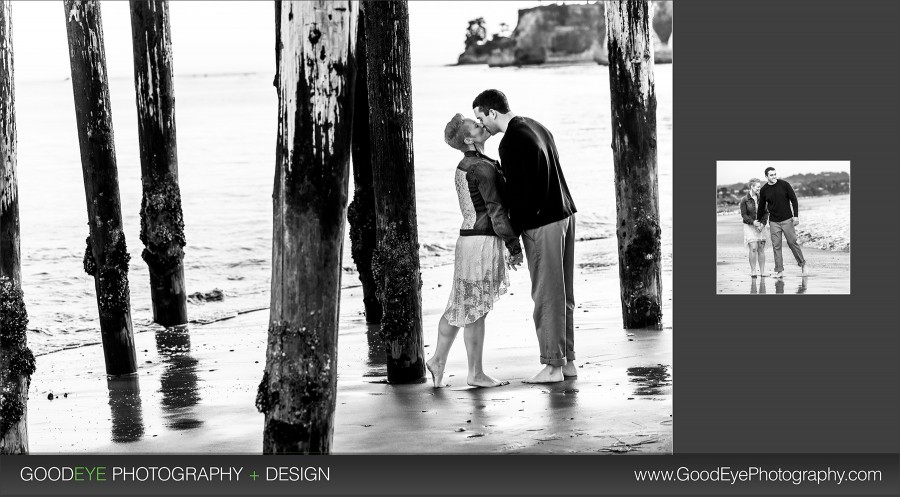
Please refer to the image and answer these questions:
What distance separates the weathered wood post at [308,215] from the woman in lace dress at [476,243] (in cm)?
148

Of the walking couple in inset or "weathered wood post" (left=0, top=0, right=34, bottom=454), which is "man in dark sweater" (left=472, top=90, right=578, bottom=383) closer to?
the walking couple in inset

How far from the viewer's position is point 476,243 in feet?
18.6

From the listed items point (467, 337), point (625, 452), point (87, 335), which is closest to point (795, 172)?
point (625, 452)

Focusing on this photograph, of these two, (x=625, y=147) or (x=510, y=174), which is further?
(x=625, y=147)

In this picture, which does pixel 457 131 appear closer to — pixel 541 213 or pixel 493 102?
pixel 493 102

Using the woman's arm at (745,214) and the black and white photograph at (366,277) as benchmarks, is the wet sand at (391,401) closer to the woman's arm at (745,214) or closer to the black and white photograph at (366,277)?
the black and white photograph at (366,277)

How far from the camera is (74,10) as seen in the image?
6.72 m

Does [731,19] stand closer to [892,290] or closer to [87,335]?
[892,290]

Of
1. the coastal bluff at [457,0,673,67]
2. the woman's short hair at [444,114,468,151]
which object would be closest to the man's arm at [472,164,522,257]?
the woman's short hair at [444,114,468,151]

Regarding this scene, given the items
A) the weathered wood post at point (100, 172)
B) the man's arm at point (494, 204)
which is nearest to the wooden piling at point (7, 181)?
the weathered wood post at point (100, 172)

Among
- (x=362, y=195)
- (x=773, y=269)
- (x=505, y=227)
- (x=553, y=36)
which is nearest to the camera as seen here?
(x=773, y=269)

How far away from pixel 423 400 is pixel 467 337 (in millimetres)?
410

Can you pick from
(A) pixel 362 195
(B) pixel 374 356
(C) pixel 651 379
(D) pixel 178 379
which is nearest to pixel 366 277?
(A) pixel 362 195

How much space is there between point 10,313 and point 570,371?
276 centimetres
